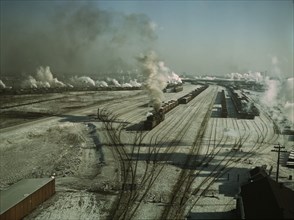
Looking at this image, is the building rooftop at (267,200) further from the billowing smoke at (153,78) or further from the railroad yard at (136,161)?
the billowing smoke at (153,78)

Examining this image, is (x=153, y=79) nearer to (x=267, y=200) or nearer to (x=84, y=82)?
(x=267, y=200)

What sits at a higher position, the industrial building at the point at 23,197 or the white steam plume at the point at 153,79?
the white steam plume at the point at 153,79

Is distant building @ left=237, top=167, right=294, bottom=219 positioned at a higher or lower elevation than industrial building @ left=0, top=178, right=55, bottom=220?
higher

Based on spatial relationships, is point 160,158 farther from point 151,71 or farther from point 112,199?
point 151,71

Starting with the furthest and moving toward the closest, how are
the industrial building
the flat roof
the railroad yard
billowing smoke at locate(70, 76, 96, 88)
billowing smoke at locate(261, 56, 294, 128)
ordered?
1. billowing smoke at locate(70, 76, 96, 88)
2. billowing smoke at locate(261, 56, 294, 128)
3. the railroad yard
4. the flat roof
5. the industrial building

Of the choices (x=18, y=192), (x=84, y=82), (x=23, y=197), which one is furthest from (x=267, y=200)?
(x=84, y=82)

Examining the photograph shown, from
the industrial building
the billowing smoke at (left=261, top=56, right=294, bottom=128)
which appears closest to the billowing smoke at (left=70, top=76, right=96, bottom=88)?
the billowing smoke at (left=261, top=56, right=294, bottom=128)

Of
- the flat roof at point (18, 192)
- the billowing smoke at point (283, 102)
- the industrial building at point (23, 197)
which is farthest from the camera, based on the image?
the billowing smoke at point (283, 102)

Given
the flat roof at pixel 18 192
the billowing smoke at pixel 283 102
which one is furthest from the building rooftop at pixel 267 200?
the billowing smoke at pixel 283 102

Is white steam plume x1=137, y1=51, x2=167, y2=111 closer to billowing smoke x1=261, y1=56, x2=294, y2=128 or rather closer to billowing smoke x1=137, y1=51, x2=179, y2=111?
billowing smoke x1=137, y1=51, x2=179, y2=111
